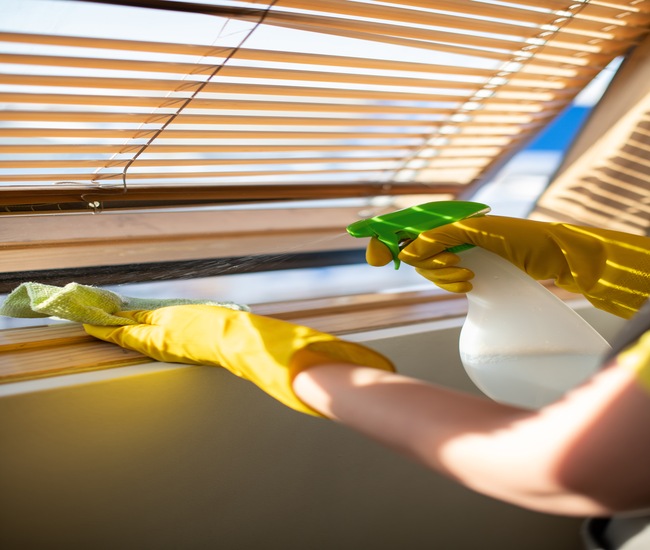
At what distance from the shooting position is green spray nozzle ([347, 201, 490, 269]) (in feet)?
3.40

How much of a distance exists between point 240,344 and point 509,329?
1.30ft

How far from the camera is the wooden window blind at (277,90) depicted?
3.63 feet

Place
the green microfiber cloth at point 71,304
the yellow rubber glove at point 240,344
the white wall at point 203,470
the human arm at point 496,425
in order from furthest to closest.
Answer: the green microfiber cloth at point 71,304 < the white wall at point 203,470 < the yellow rubber glove at point 240,344 < the human arm at point 496,425

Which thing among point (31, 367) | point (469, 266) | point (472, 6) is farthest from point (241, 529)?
point (472, 6)

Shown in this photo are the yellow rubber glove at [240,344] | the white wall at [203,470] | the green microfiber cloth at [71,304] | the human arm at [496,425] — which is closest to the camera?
the human arm at [496,425]

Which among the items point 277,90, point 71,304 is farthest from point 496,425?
point 277,90

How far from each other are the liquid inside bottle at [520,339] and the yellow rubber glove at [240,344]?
0.87 feet

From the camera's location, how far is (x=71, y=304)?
1077mm

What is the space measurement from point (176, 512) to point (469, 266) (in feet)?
1.92

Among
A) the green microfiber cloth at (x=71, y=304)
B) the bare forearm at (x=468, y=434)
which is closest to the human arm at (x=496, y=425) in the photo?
the bare forearm at (x=468, y=434)

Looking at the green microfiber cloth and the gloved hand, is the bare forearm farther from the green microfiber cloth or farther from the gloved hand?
the green microfiber cloth

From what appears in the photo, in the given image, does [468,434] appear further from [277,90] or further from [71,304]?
[277,90]

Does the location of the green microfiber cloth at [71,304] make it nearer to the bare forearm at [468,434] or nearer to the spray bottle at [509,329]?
the spray bottle at [509,329]

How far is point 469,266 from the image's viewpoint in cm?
107
